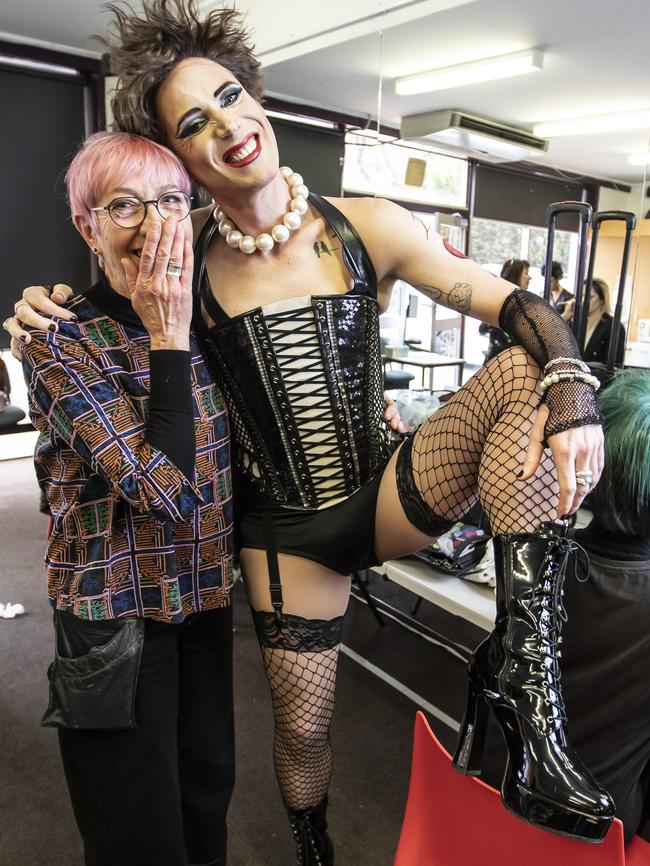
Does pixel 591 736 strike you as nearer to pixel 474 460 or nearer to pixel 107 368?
pixel 474 460

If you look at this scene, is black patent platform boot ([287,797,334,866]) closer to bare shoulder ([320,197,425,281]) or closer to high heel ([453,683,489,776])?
high heel ([453,683,489,776])

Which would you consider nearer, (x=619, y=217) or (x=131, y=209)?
(x=131, y=209)

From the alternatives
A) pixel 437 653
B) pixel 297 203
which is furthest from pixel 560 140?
pixel 297 203

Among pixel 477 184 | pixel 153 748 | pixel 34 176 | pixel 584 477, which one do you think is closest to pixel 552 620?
pixel 584 477

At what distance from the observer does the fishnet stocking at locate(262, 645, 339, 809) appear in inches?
53.2

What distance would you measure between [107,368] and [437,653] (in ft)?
6.58

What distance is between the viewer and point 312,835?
144 cm

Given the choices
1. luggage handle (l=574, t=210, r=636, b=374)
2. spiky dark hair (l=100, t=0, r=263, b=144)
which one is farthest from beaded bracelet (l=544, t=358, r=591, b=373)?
luggage handle (l=574, t=210, r=636, b=374)

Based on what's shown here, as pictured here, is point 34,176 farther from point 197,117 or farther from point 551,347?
point 551,347

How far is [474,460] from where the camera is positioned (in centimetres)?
112

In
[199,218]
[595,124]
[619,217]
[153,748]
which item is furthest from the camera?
[595,124]

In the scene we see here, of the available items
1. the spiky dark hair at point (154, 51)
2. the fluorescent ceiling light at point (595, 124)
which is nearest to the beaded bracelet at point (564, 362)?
the spiky dark hair at point (154, 51)

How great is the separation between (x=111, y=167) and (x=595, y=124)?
5457 millimetres

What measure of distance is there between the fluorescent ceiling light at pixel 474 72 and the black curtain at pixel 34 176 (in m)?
2.42
